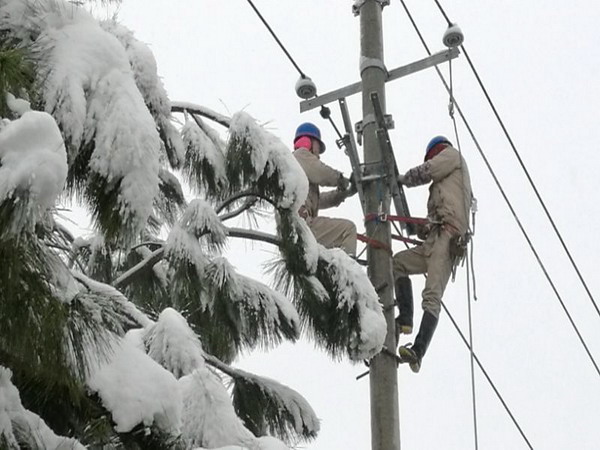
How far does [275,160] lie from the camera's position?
16.5 feet

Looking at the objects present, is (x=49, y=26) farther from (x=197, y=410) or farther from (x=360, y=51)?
(x=360, y=51)

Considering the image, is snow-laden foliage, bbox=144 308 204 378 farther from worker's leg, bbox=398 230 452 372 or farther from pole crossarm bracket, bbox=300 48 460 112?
pole crossarm bracket, bbox=300 48 460 112

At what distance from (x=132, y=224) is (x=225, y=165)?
183 centimetres

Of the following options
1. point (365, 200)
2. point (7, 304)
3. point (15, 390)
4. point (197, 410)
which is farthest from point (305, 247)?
point (7, 304)

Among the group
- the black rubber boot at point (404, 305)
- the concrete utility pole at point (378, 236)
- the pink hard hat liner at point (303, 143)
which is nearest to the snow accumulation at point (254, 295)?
the concrete utility pole at point (378, 236)

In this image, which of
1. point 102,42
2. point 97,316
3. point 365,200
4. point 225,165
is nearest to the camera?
point 97,316

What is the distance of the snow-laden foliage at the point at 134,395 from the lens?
335 centimetres

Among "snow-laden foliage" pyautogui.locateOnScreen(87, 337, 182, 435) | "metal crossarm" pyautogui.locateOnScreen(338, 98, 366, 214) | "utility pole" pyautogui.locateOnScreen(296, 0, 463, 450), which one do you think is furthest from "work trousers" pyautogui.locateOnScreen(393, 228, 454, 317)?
"snow-laden foliage" pyautogui.locateOnScreen(87, 337, 182, 435)

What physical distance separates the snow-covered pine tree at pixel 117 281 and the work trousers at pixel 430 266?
1.83 metres

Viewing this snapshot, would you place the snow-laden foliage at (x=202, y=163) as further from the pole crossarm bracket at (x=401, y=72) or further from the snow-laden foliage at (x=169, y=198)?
the pole crossarm bracket at (x=401, y=72)

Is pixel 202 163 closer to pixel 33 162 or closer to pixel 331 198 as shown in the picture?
pixel 331 198

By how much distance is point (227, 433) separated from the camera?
3.58 m

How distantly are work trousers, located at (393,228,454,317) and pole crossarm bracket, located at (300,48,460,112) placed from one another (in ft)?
3.23

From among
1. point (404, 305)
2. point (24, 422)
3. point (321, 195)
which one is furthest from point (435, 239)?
point (24, 422)
